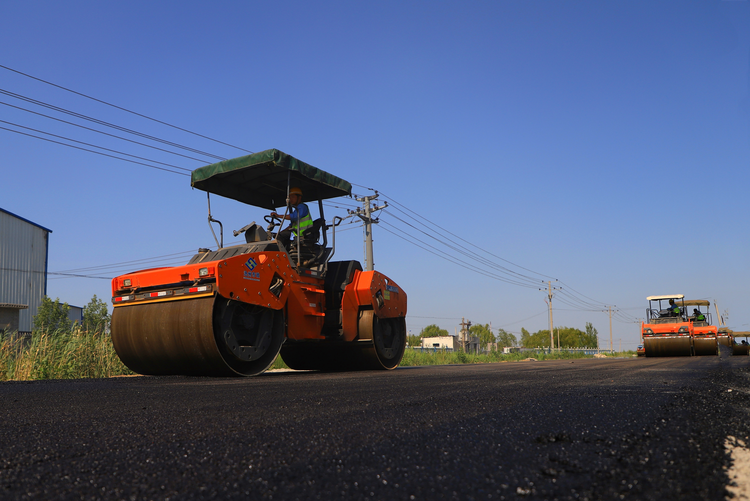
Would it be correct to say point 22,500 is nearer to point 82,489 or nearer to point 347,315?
point 82,489

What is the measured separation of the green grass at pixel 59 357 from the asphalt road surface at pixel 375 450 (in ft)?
18.0

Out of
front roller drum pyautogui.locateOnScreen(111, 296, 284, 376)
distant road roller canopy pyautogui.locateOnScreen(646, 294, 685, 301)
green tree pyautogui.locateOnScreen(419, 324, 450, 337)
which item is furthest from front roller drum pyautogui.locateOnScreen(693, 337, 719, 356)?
green tree pyautogui.locateOnScreen(419, 324, 450, 337)

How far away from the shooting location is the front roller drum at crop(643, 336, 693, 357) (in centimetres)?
1881

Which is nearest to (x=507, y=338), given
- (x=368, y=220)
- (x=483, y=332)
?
(x=483, y=332)

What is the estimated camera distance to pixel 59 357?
311 inches

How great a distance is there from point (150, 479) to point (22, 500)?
26 centimetres

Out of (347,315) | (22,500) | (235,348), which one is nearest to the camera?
(22,500)

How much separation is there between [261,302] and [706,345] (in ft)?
59.9

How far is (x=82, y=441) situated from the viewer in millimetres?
1869

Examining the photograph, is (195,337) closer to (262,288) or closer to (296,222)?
(262,288)

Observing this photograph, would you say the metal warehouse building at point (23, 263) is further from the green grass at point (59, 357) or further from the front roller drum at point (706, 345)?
the front roller drum at point (706, 345)

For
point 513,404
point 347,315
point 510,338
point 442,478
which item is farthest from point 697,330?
point 510,338

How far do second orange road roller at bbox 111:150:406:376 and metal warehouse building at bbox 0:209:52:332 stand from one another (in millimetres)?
27934

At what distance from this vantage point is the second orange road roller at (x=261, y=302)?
246 inches
